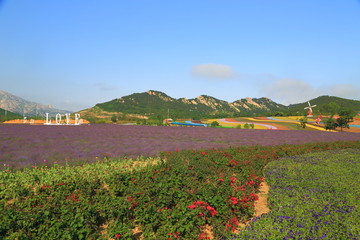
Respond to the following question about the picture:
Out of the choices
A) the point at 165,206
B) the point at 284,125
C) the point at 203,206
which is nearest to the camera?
the point at 203,206

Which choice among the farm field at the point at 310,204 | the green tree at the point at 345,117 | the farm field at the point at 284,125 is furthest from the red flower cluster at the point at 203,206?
the green tree at the point at 345,117

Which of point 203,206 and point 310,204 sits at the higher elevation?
point 203,206

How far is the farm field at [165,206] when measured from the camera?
5.20 metres

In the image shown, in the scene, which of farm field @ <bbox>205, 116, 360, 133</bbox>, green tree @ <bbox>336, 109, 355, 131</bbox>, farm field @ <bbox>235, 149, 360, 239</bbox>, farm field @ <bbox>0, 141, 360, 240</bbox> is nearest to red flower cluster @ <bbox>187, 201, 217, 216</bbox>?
farm field @ <bbox>0, 141, 360, 240</bbox>

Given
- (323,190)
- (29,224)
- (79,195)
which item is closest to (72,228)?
(29,224)

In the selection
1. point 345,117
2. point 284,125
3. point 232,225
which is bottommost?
point 232,225

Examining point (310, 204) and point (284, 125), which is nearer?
point (310, 204)

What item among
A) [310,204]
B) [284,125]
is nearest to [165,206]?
[310,204]

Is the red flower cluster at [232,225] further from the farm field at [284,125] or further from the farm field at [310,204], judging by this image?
the farm field at [284,125]

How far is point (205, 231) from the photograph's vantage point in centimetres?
613

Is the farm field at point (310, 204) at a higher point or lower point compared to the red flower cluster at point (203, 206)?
lower

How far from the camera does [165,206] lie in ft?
21.5

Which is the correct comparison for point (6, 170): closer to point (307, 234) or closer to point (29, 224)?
point (29, 224)

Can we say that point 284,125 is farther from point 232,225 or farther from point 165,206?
point 165,206
